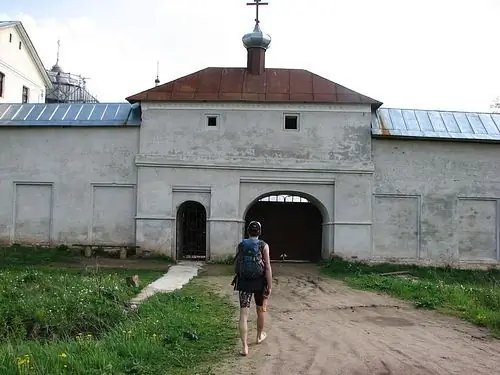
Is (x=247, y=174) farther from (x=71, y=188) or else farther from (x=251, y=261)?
(x=251, y=261)

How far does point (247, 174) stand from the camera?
2053cm

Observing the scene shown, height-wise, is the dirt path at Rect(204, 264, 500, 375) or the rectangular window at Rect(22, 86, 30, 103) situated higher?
the rectangular window at Rect(22, 86, 30, 103)

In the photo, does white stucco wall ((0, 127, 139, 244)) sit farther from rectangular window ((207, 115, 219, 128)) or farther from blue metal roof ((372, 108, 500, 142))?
blue metal roof ((372, 108, 500, 142))

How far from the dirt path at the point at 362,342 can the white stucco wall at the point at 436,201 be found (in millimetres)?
8004

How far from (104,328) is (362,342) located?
12.4ft

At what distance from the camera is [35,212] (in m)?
21.0

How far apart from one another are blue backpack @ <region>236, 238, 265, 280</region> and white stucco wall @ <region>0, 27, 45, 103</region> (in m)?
20.8

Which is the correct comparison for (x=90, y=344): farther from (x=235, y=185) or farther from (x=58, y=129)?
(x=58, y=129)

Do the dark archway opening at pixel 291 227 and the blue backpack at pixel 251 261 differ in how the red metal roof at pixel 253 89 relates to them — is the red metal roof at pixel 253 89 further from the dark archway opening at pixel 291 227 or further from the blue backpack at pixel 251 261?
the blue backpack at pixel 251 261

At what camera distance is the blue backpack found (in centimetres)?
759

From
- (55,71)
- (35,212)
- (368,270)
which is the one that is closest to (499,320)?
(368,270)

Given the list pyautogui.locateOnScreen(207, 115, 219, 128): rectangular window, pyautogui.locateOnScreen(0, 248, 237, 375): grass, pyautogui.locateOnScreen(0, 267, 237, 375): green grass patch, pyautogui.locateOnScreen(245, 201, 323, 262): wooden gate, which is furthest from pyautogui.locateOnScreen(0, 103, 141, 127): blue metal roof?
pyautogui.locateOnScreen(0, 267, 237, 375): green grass patch

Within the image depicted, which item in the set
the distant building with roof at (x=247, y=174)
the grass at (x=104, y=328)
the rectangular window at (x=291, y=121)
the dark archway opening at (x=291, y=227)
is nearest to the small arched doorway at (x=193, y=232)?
the distant building with roof at (x=247, y=174)

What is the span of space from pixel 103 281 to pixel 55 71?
29237mm
